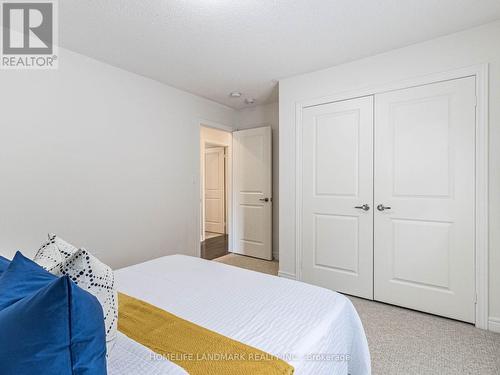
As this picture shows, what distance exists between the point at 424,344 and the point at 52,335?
230cm

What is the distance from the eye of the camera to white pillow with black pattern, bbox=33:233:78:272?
3.47ft

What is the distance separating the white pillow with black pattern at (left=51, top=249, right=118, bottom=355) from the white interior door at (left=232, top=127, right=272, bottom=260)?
10.7 feet

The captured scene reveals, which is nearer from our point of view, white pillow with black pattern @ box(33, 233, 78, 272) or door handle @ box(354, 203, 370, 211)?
white pillow with black pattern @ box(33, 233, 78, 272)

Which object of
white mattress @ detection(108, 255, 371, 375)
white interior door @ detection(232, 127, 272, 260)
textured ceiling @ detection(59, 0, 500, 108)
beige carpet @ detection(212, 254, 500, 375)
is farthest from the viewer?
white interior door @ detection(232, 127, 272, 260)

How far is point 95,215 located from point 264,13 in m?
2.37

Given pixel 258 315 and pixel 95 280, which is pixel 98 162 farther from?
pixel 258 315

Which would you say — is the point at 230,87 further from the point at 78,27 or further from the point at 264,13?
the point at 78,27

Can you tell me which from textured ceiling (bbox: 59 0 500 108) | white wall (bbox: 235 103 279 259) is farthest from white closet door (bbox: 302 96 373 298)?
white wall (bbox: 235 103 279 259)

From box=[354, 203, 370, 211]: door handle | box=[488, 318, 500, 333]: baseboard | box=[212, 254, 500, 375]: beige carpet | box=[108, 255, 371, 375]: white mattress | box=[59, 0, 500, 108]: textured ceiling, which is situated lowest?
box=[212, 254, 500, 375]: beige carpet

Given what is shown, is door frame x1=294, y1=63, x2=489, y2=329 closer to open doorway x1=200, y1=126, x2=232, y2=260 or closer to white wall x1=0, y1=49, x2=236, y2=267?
white wall x1=0, y1=49, x2=236, y2=267

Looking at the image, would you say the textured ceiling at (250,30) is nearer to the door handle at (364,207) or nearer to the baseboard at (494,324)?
the door handle at (364,207)

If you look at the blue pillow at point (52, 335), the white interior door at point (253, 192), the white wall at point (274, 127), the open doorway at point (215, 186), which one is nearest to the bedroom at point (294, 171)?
the blue pillow at point (52, 335)

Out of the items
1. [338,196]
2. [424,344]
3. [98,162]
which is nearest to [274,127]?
[338,196]

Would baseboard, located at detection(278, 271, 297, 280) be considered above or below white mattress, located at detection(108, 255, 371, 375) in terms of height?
below
